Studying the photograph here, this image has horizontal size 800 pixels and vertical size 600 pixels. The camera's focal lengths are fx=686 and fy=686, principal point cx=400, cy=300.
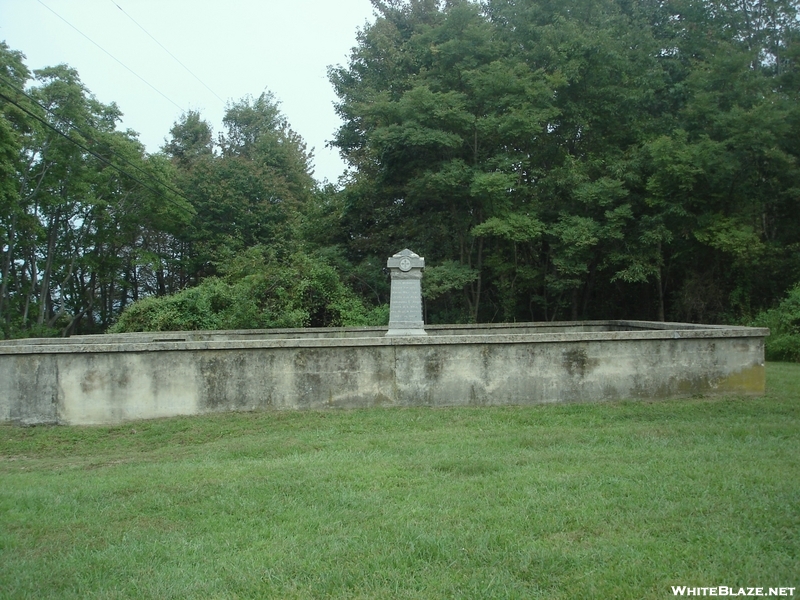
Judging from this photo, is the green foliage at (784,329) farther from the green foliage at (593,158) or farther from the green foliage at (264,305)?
the green foliage at (264,305)

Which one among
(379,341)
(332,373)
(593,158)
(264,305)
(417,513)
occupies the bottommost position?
(417,513)

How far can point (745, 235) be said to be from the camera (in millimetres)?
17562

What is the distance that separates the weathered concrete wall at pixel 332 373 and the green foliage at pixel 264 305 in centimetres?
873

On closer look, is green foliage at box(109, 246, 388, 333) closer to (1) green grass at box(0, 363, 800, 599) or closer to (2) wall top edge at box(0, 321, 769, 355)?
(2) wall top edge at box(0, 321, 769, 355)

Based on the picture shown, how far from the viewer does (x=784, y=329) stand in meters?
15.8

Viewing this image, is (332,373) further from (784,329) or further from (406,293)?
(784,329)

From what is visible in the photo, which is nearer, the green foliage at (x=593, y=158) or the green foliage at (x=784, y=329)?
the green foliage at (x=784, y=329)

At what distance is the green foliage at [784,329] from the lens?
586 inches

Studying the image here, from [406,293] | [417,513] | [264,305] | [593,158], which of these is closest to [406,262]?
[406,293]

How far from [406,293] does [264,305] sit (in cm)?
717

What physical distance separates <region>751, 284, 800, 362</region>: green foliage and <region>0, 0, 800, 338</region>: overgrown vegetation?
180cm

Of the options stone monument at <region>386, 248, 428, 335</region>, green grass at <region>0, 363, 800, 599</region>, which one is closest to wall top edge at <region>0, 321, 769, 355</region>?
green grass at <region>0, 363, 800, 599</region>

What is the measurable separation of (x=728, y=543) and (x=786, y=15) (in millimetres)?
22757

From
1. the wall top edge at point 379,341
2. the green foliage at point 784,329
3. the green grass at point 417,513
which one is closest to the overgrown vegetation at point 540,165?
the green foliage at point 784,329
